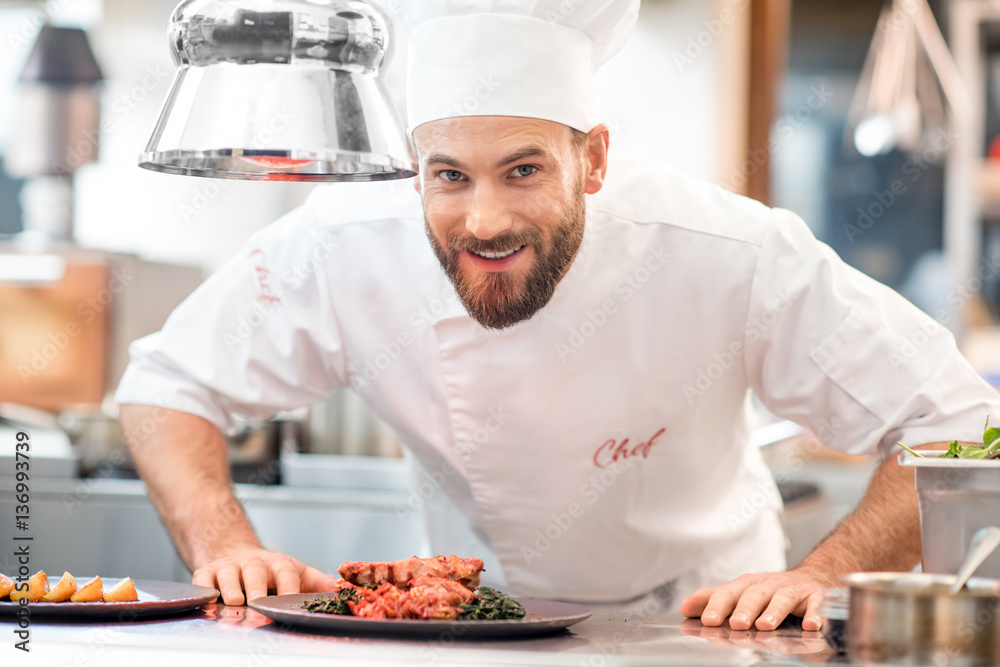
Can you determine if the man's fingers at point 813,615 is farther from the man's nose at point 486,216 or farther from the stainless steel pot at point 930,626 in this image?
the man's nose at point 486,216

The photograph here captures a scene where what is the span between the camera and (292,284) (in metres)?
1.92

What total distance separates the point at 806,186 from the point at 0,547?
130 inches

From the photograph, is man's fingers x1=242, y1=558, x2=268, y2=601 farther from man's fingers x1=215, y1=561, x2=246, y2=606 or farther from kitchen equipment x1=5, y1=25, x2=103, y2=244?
kitchen equipment x1=5, y1=25, x2=103, y2=244

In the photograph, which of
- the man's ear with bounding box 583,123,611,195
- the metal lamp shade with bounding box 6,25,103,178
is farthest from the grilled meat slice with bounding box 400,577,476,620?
the metal lamp shade with bounding box 6,25,103,178

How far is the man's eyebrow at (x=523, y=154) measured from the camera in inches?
59.9

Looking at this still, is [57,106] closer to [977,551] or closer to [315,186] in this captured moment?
[315,186]

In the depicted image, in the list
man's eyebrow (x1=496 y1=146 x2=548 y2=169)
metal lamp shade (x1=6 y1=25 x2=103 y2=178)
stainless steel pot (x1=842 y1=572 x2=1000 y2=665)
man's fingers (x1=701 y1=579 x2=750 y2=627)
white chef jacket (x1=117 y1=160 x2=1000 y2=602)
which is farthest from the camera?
metal lamp shade (x1=6 y1=25 x2=103 y2=178)

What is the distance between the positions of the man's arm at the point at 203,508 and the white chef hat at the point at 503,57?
2.17ft

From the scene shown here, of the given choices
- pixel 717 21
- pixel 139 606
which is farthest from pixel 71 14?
pixel 139 606

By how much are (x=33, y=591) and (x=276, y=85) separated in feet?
2.08

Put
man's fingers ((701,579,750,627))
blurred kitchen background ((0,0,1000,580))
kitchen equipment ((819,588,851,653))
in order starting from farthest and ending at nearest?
blurred kitchen background ((0,0,1000,580)), man's fingers ((701,579,750,627)), kitchen equipment ((819,588,851,653))

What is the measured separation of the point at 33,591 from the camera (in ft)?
4.11

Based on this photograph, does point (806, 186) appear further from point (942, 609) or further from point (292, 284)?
point (942, 609)

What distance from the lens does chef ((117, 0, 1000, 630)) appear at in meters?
1.58
